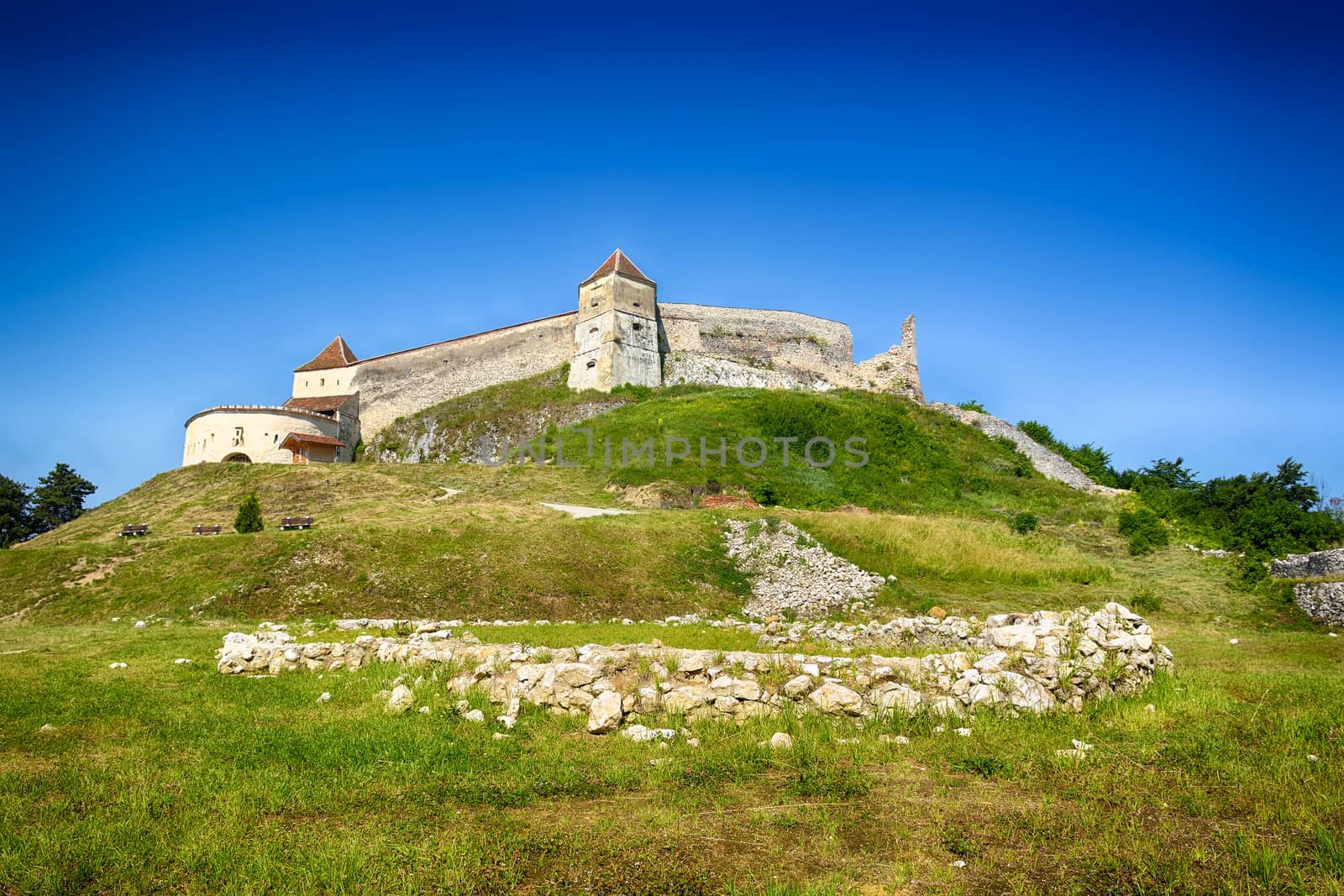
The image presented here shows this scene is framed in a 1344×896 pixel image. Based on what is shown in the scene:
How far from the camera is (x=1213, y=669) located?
10922 millimetres

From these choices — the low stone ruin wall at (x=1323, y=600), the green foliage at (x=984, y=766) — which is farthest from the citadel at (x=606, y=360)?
the green foliage at (x=984, y=766)

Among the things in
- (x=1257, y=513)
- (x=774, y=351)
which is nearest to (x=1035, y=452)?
(x=1257, y=513)

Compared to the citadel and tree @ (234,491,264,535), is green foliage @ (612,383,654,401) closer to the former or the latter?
the citadel

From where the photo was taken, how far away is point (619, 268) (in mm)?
51438

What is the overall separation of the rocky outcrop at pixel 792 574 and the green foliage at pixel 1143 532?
13033 mm

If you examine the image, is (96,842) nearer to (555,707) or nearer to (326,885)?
(326,885)

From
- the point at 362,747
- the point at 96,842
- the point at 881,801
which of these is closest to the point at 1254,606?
the point at 881,801

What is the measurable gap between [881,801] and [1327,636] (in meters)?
15.4

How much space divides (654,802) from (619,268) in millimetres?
48353

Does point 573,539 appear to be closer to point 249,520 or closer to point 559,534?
point 559,534

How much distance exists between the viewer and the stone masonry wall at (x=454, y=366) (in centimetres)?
5578

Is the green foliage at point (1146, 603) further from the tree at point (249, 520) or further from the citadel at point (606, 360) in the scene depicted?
the citadel at point (606, 360)

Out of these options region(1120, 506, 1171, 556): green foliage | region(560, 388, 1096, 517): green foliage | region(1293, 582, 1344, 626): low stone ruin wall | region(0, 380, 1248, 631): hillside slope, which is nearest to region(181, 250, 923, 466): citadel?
region(560, 388, 1096, 517): green foliage

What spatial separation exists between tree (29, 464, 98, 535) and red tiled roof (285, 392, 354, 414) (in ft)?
44.4
